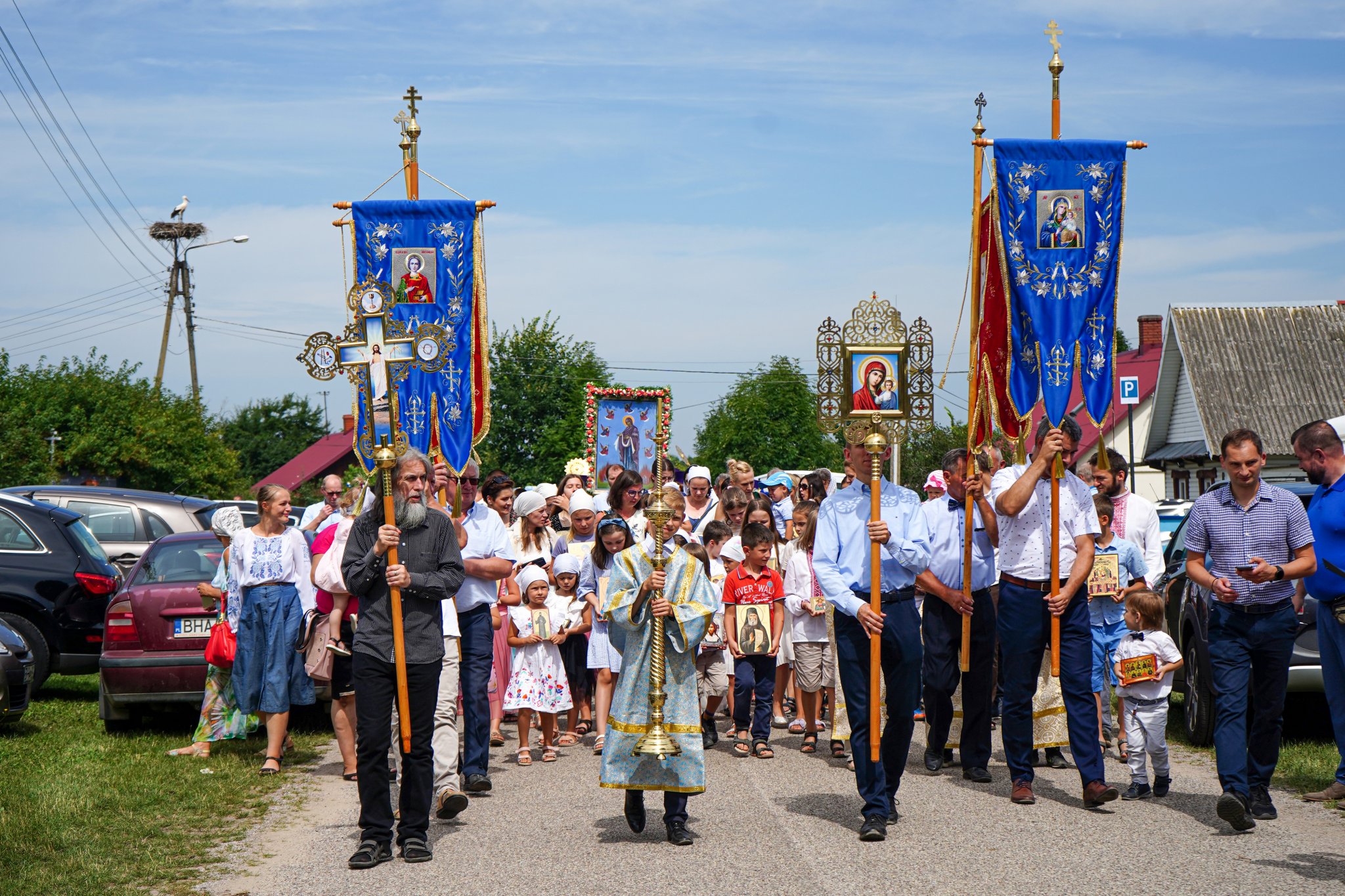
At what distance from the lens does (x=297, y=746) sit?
35.7 feet

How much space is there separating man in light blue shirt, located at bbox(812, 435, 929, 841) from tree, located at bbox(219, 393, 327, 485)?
8946 centimetres

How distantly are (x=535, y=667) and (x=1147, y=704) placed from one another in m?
4.30

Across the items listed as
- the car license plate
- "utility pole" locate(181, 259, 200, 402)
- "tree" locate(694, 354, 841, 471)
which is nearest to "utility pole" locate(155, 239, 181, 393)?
"utility pole" locate(181, 259, 200, 402)

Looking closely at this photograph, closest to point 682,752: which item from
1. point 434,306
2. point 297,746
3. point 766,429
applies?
point 297,746

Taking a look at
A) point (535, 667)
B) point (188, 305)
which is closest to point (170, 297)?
point (188, 305)

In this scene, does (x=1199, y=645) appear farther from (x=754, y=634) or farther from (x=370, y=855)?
(x=370, y=855)

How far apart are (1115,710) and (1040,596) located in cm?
443

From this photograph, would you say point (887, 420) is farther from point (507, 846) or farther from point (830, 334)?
point (507, 846)

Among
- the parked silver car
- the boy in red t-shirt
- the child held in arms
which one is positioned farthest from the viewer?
the parked silver car

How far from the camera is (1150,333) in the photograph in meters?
54.6

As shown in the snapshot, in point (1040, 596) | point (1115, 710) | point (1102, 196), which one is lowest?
point (1115, 710)

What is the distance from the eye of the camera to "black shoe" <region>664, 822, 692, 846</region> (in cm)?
728

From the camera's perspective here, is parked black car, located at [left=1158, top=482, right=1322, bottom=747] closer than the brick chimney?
Yes

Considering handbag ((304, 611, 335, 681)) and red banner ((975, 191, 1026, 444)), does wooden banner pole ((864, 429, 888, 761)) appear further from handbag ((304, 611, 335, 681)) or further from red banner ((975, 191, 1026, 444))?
handbag ((304, 611, 335, 681))
